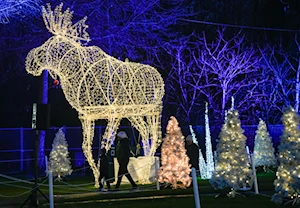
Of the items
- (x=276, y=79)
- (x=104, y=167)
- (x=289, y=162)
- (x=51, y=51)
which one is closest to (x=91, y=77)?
(x=51, y=51)

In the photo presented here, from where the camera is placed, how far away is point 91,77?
53.3ft

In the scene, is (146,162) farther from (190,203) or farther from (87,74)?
(190,203)

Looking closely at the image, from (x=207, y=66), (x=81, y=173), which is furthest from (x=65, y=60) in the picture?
(x=207, y=66)

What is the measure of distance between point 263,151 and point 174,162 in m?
8.87

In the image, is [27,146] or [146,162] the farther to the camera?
[27,146]

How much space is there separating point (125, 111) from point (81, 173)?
9.54 metres

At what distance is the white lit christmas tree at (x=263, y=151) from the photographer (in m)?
23.2

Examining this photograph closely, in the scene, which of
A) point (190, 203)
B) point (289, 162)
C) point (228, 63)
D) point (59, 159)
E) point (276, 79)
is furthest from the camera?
point (276, 79)

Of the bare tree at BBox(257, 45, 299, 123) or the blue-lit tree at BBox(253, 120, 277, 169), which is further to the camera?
the bare tree at BBox(257, 45, 299, 123)

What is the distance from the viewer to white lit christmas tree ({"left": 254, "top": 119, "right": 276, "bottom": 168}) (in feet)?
76.2

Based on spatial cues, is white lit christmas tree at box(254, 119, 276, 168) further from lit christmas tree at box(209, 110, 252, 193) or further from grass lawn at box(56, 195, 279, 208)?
grass lawn at box(56, 195, 279, 208)

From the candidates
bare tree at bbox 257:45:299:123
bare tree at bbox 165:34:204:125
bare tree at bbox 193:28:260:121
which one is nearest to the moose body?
bare tree at bbox 165:34:204:125

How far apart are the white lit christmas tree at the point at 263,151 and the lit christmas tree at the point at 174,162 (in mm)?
8395

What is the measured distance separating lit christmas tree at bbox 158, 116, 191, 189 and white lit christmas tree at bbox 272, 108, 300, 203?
174 inches
